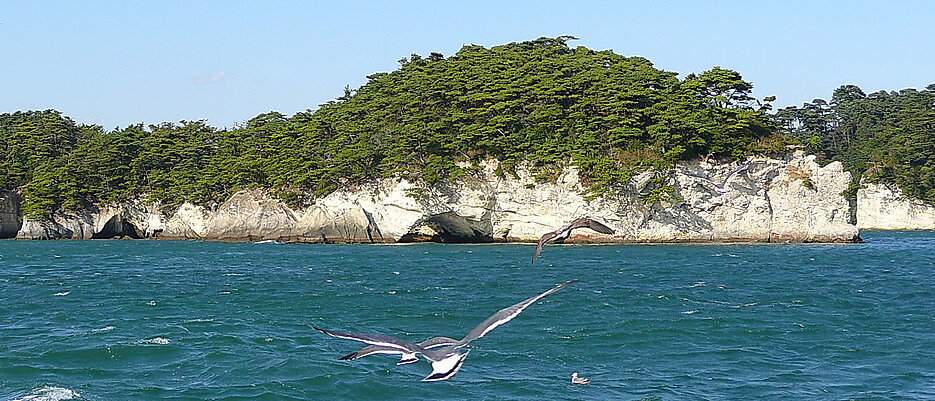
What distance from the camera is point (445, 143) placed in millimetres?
51938

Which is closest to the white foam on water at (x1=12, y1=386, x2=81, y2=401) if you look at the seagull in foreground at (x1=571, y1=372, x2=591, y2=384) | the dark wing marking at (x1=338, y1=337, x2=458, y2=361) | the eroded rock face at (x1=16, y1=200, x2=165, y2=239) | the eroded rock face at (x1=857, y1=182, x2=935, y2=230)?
the seagull in foreground at (x1=571, y1=372, x2=591, y2=384)

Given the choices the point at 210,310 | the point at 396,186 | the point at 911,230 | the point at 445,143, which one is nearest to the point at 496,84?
the point at 445,143

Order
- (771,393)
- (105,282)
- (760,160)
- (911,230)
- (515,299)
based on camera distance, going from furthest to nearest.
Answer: (911,230) < (760,160) < (105,282) < (515,299) < (771,393)

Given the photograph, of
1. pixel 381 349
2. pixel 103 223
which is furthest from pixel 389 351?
pixel 103 223

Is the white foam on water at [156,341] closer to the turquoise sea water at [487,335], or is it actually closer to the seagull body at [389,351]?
the turquoise sea water at [487,335]

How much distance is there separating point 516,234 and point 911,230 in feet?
152

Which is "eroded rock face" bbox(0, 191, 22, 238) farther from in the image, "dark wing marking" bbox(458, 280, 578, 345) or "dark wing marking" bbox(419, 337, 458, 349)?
"dark wing marking" bbox(458, 280, 578, 345)

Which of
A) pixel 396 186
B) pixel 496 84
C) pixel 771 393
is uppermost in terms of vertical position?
pixel 496 84

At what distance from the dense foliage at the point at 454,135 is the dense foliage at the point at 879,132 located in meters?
8.77

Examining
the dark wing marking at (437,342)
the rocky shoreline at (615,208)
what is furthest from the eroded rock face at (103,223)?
the dark wing marking at (437,342)

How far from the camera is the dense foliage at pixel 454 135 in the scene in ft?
160

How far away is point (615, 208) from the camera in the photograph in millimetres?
48625

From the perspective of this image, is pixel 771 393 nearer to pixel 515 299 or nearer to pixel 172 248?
pixel 515 299

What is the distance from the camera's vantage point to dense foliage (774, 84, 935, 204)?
7800cm
